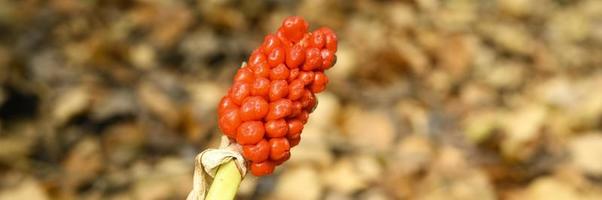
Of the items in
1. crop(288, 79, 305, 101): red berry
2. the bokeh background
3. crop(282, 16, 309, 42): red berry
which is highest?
the bokeh background

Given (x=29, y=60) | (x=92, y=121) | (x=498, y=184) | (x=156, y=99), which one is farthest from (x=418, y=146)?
(x=29, y=60)

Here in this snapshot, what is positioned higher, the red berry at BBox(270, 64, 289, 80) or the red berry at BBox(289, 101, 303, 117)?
the red berry at BBox(270, 64, 289, 80)

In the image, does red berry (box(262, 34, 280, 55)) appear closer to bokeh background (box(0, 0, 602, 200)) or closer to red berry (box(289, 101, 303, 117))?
red berry (box(289, 101, 303, 117))

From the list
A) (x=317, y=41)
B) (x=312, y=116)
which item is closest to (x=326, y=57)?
(x=317, y=41)

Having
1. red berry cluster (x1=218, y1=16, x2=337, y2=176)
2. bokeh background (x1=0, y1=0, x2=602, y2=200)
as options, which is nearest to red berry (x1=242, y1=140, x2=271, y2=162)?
red berry cluster (x1=218, y1=16, x2=337, y2=176)

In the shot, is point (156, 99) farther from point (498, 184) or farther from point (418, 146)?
point (498, 184)

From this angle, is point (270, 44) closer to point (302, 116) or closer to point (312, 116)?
point (302, 116)
